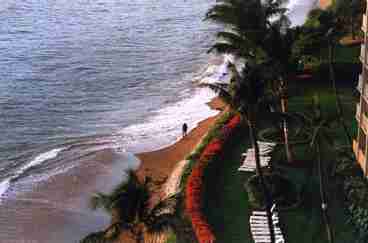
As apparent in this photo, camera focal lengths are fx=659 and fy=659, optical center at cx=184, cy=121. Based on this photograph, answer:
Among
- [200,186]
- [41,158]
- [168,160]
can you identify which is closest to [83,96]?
[41,158]

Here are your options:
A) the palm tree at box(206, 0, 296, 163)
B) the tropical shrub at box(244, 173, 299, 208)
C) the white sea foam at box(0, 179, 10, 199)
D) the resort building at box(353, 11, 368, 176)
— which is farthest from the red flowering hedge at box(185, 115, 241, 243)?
the white sea foam at box(0, 179, 10, 199)

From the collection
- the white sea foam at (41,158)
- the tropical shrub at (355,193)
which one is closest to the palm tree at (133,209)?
the tropical shrub at (355,193)

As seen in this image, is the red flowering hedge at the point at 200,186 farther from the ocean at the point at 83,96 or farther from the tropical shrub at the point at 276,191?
the ocean at the point at 83,96

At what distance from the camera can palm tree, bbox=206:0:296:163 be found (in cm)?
3253

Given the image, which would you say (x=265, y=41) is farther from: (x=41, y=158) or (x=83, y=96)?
(x=83, y=96)

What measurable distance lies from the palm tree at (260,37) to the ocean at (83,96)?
32.2 feet

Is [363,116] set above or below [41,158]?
above

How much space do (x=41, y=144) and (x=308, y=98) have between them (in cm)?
1774

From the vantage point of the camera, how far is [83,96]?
177 ft

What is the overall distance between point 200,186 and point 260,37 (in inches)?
327

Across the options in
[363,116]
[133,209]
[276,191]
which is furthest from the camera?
[276,191]

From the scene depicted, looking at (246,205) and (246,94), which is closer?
(246,94)

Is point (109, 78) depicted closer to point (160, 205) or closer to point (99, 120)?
point (99, 120)

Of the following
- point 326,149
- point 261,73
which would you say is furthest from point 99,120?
point 261,73
